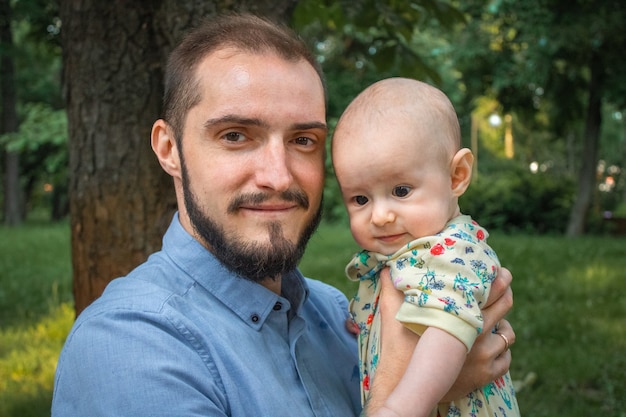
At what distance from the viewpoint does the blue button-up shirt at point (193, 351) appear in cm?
161

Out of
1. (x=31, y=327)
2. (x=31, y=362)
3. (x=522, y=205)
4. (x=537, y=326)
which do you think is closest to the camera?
(x=31, y=362)

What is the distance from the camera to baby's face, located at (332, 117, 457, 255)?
6.70 feet

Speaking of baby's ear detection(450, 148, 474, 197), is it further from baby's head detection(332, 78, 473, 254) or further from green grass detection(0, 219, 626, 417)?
green grass detection(0, 219, 626, 417)

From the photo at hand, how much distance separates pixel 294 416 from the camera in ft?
5.96

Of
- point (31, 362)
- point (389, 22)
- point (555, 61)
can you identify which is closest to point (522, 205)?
point (555, 61)

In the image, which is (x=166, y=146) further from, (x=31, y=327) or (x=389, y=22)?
(x=31, y=327)

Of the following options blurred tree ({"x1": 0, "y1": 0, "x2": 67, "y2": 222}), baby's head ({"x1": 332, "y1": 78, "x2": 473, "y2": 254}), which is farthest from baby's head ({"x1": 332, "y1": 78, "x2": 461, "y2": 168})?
blurred tree ({"x1": 0, "y1": 0, "x2": 67, "y2": 222})

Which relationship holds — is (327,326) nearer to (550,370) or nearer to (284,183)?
(284,183)

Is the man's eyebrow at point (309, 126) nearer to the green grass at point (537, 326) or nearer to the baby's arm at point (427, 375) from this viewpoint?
the baby's arm at point (427, 375)

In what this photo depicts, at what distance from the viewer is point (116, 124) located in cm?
309

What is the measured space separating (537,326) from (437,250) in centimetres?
477

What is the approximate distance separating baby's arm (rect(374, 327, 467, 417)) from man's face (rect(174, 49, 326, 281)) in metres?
0.42

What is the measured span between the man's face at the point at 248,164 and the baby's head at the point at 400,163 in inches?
6.8

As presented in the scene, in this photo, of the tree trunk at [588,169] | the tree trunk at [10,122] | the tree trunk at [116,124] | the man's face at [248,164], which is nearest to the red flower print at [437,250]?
the man's face at [248,164]
